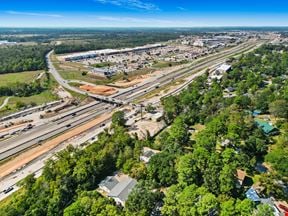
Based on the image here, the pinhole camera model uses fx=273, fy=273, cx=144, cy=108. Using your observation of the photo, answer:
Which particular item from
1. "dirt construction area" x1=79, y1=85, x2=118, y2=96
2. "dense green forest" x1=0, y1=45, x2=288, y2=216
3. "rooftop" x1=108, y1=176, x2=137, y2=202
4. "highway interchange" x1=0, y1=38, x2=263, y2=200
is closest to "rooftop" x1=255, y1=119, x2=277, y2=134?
"dense green forest" x1=0, y1=45, x2=288, y2=216

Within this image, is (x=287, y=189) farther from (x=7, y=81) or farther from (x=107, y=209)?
(x=7, y=81)

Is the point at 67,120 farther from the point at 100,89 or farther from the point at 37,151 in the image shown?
the point at 100,89

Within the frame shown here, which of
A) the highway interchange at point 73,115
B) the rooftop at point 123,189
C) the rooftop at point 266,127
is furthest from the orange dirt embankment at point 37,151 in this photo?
the rooftop at point 266,127

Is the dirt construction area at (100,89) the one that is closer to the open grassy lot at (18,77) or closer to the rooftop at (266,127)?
the open grassy lot at (18,77)

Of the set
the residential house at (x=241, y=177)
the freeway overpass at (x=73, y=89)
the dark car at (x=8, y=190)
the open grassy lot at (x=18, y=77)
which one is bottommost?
the open grassy lot at (x=18, y=77)

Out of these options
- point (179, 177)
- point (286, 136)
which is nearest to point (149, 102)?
point (286, 136)

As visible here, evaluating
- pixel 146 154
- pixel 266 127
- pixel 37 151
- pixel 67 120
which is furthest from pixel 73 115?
pixel 266 127
